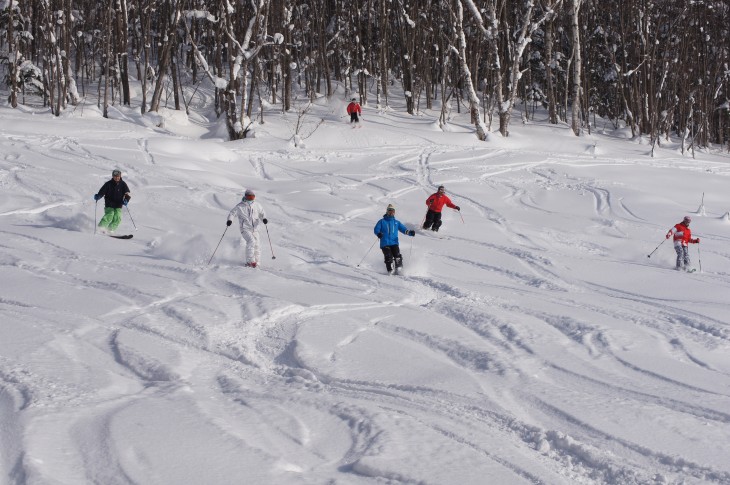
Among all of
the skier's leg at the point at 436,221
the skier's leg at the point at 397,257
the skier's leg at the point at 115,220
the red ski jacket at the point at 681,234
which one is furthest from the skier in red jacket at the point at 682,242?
the skier's leg at the point at 115,220

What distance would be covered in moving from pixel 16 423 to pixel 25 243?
27.5 feet

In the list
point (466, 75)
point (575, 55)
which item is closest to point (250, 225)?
point (466, 75)

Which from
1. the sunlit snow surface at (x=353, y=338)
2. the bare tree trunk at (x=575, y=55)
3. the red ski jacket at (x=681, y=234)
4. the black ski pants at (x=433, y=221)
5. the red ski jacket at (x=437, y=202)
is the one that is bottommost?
the sunlit snow surface at (x=353, y=338)

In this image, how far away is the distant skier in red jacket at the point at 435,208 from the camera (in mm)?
15984

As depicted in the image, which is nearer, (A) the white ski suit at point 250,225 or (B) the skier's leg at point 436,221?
(A) the white ski suit at point 250,225

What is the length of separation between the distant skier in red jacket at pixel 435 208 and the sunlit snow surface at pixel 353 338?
61cm

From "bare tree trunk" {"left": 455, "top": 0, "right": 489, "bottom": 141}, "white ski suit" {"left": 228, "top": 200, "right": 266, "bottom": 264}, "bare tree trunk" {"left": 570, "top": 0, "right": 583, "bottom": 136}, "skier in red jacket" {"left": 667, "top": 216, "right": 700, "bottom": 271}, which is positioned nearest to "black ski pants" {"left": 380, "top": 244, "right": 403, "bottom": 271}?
"white ski suit" {"left": 228, "top": 200, "right": 266, "bottom": 264}

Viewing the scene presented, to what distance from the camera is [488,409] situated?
632 cm

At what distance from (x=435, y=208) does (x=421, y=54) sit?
23.4 metres

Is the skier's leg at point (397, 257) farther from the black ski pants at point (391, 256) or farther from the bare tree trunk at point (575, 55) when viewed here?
the bare tree trunk at point (575, 55)

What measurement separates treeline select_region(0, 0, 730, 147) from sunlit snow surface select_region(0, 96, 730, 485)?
11.0m

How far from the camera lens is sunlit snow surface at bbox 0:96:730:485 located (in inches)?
209

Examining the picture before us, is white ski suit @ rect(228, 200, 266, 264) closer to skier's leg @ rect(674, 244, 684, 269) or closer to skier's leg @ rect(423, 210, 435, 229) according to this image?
skier's leg @ rect(423, 210, 435, 229)

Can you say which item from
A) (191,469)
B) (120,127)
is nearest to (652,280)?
(191,469)
